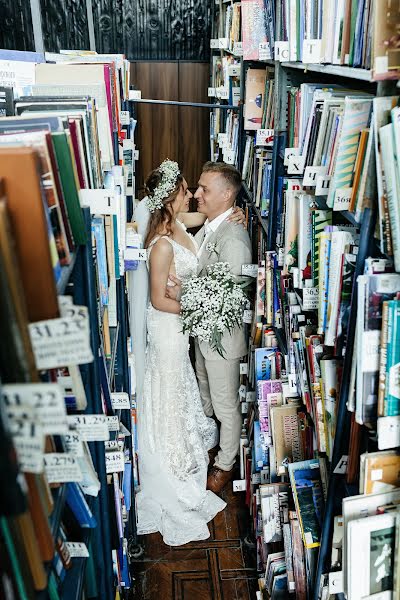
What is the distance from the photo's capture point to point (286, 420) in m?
2.30

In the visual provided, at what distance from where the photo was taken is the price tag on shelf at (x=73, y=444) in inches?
46.7

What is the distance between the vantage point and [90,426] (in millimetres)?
1236

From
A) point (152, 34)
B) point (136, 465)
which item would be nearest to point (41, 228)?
point (136, 465)

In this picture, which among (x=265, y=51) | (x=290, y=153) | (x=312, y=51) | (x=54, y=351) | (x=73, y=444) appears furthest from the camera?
(x=265, y=51)

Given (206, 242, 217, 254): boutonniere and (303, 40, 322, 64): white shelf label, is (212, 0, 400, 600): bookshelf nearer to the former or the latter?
(303, 40, 322, 64): white shelf label

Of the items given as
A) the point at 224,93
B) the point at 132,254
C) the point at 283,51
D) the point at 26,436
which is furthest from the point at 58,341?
the point at 224,93

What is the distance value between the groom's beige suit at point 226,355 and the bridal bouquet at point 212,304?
190 millimetres

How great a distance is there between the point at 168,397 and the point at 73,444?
2012 mm

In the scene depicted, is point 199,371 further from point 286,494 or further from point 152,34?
point 152,34

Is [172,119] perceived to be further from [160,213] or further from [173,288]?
[173,288]

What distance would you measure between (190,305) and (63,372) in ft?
5.67

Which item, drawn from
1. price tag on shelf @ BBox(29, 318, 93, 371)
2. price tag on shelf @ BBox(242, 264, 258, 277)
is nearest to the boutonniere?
price tag on shelf @ BBox(242, 264, 258, 277)

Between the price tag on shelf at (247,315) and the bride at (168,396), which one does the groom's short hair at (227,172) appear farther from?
the price tag on shelf at (247,315)

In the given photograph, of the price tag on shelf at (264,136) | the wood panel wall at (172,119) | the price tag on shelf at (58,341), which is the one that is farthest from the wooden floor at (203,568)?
the wood panel wall at (172,119)
